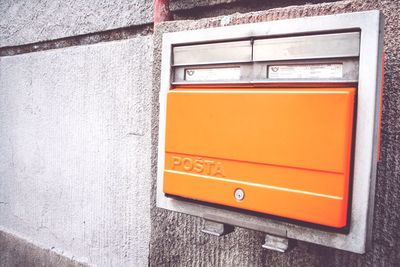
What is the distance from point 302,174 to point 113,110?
101cm

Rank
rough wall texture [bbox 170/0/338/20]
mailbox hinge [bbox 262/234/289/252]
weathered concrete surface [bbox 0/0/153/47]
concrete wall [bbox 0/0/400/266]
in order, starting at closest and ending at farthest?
1. mailbox hinge [bbox 262/234/289/252]
2. concrete wall [bbox 0/0/400/266]
3. rough wall texture [bbox 170/0/338/20]
4. weathered concrete surface [bbox 0/0/153/47]

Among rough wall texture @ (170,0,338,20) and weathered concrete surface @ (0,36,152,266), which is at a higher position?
rough wall texture @ (170,0,338,20)

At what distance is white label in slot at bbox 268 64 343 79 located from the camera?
69 centimetres

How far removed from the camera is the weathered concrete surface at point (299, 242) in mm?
828

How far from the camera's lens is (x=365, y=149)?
2.19ft

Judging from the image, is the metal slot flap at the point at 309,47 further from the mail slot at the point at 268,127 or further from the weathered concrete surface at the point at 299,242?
the weathered concrete surface at the point at 299,242

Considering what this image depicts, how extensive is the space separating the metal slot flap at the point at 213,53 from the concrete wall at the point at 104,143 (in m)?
0.23

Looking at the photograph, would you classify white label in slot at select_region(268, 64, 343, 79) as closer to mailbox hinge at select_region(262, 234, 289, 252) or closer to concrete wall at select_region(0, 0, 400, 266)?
concrete wall at select_region(0, 0, 400, 266)

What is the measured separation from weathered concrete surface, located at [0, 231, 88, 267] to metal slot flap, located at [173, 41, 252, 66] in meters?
1.21

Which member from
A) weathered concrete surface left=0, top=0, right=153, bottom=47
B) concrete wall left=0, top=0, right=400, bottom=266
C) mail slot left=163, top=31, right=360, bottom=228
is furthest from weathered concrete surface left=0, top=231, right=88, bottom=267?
mail slot left=163, top=31, right=360, bottom=228

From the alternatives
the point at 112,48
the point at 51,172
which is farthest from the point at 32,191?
the point at 112,48

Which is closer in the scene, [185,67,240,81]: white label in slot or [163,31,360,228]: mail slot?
[163,31,360,228]: mail slot

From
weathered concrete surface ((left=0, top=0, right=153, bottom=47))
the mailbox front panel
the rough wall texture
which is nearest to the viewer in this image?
the mailbox front panel

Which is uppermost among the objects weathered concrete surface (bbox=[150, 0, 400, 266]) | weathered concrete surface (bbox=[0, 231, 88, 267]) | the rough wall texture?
the rough wall texture
